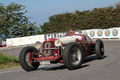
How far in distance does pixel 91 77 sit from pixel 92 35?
97.5 feet

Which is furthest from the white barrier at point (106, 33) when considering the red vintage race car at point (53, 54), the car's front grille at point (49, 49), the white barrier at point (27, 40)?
the car's front grille at point (49, 49)

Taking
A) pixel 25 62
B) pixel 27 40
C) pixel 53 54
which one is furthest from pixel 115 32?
pixel 25 62

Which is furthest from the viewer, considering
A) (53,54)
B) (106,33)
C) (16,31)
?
(16,31)

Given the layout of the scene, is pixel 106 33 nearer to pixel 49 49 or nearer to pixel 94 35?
pixel 94 35

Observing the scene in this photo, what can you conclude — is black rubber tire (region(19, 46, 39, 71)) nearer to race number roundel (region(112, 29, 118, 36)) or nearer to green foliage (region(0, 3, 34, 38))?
race number roundel (region(112, 29, 118, 36))

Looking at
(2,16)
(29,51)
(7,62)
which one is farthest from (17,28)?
(29,51)

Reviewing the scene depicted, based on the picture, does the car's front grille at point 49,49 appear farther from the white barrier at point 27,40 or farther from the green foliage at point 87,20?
the green foliage at point 87,20

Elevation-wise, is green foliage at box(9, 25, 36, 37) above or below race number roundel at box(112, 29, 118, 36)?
above

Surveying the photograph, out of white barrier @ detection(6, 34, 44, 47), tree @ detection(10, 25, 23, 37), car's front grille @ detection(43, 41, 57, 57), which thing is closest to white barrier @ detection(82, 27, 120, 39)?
white barrier @ detection(6, 34, 44, 47)

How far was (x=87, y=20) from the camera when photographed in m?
45.5

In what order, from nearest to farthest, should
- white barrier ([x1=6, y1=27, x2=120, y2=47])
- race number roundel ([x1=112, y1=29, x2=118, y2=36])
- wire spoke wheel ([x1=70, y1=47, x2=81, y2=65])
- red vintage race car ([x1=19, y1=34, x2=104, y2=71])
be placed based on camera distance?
red vintage race car ([x1=19, y1=34, x2=104, y2=71]), wire spoke wheel ([x1=70, y1=47, x2=81, y2=65]), race number roundel ([x1=112, y1=29, x2=118, y2=36]), white barrier ([x1=6, y1=27, x2=120, y2=47])

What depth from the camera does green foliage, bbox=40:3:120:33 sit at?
139 feet

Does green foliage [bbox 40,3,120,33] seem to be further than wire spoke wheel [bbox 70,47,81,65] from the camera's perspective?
Yes

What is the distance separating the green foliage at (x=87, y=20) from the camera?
42281 millimetres
